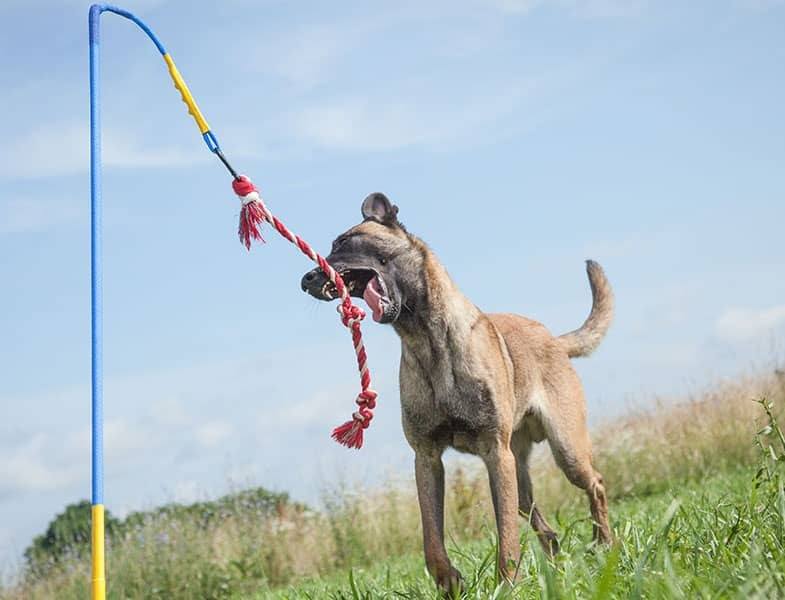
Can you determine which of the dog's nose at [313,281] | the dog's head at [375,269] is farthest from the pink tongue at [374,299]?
the dog's nose at [313,281]

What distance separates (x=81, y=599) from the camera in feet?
37.4

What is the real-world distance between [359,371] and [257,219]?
101 centimetres

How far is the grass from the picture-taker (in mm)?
4992

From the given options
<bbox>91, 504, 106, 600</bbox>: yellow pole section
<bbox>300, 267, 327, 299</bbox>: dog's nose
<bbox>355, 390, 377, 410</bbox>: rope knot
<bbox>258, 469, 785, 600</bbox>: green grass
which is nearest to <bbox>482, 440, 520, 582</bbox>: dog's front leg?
<bbox>258, 469, 785, 600</bbox>: green grass

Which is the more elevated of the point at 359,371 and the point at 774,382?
the point at 774,382

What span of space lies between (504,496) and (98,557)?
206 centimetres

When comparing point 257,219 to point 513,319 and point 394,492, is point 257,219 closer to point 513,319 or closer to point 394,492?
point 513,319

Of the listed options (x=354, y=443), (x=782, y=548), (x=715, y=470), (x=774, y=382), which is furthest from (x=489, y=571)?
(x=774, y=382)

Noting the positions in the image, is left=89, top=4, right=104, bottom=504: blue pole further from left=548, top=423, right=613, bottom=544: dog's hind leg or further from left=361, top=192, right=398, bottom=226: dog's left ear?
left=548, top=423, right=613, bottom=544: dog's hind leg

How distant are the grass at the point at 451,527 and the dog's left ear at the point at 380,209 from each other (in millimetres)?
1798

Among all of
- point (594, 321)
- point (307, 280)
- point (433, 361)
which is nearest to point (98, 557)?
point (307, 280)

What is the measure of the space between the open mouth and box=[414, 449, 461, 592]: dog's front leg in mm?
827

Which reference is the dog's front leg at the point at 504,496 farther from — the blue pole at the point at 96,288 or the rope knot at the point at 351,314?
the blue pole at the point at 96,288

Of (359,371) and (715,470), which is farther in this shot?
(715,470)
